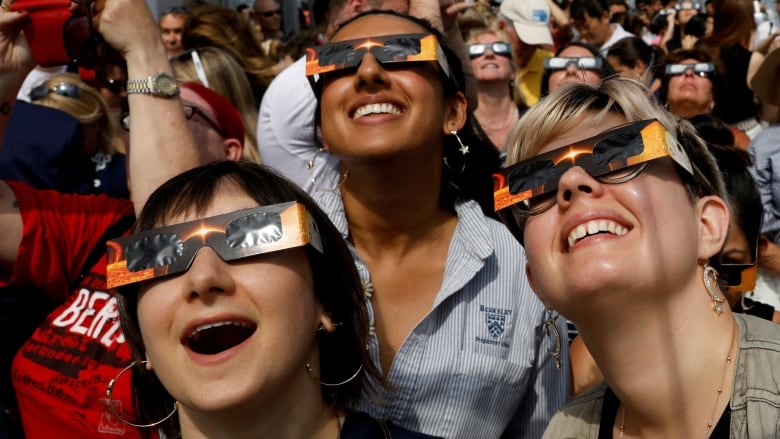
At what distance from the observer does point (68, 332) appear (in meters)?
2.51

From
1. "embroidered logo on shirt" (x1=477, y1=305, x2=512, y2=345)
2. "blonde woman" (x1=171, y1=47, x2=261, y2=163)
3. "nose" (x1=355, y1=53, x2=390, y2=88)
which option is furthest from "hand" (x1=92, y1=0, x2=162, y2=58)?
"blonde woman" (x1=171, y1=47, x2=261, y2=163)

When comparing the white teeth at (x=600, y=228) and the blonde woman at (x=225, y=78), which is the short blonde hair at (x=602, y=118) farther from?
the blonde woman at (x=225, y=78)

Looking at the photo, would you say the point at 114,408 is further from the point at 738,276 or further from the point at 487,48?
the point at 487,48

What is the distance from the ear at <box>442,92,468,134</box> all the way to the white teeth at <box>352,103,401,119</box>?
0.87 feet

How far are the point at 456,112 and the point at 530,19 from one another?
407cm

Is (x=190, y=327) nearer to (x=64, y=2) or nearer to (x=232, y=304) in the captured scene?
(x=232, y=304)

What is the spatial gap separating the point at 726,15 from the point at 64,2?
5.75 metres

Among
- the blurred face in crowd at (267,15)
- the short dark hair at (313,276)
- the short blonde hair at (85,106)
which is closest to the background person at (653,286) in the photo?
the short dark hair at (313,276)

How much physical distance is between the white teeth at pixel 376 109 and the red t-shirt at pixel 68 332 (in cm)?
78

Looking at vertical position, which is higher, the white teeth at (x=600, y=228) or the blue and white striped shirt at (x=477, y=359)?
the white teeth at (x=600, y=228)

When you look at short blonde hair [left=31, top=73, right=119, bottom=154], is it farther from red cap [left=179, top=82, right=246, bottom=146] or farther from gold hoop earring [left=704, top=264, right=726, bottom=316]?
gold hoop earring [left=704, top=264, right=726, bottom=316]

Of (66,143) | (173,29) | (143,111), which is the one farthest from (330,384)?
(173,29)

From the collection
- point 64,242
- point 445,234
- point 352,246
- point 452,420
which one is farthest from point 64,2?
Result: point 452,420

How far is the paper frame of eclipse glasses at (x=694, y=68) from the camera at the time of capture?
5.71 m
